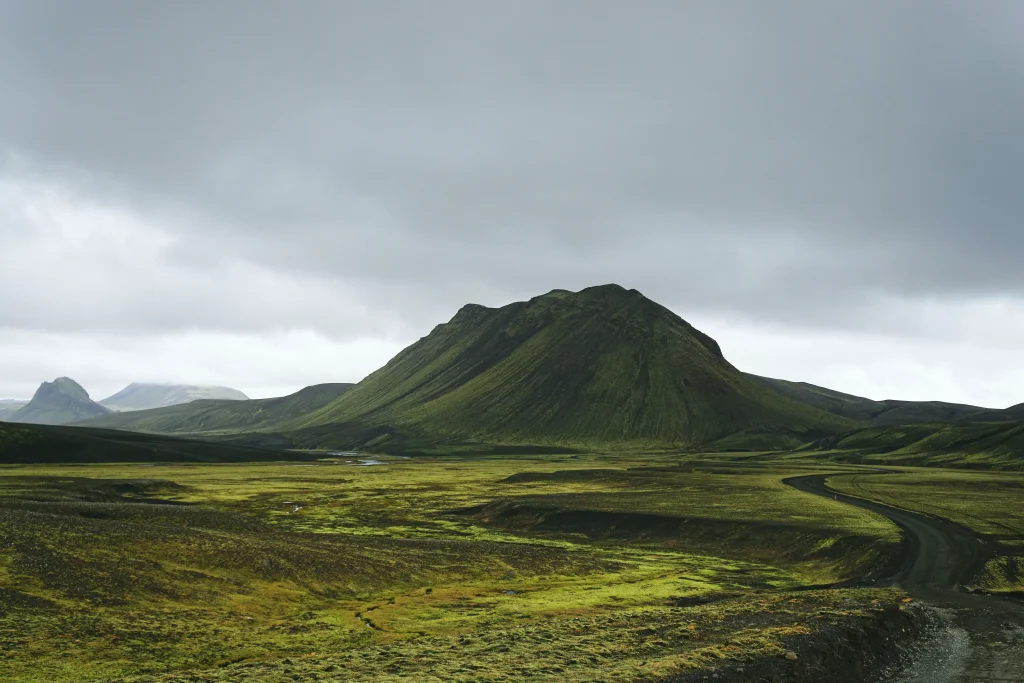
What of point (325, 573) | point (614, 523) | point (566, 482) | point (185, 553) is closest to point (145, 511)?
point (185, 553)

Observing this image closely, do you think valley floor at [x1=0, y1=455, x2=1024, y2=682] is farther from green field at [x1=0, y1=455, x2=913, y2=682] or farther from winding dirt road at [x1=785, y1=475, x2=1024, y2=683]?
winding dirt road at [x1=785, y1=475, x2=1024, y2=683]

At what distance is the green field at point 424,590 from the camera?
30.3 meters

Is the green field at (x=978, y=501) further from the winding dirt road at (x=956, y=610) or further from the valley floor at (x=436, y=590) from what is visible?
the valley floor at (x=436, y=590)

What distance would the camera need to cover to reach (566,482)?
149 metres

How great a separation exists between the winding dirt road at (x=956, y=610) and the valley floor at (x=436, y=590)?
279 cm

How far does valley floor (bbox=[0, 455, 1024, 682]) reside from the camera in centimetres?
3025

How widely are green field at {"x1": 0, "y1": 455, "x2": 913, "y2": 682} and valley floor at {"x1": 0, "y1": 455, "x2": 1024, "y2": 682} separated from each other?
0.63ft

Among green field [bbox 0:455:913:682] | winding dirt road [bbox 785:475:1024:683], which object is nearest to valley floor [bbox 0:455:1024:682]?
green field [bbox 0:455:913:682]

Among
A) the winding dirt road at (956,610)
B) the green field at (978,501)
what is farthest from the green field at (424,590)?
the green field at (978,501)

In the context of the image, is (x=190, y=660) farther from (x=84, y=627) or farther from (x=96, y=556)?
(x=96, y=556)

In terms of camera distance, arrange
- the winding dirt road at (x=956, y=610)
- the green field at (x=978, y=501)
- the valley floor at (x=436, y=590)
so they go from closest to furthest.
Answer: the valley floor at (x=436, y=590), the winding dirt road at (x=956, y=610), the green field at (x=978, y=501)

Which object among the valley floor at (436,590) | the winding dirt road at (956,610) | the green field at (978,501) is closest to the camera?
the valley floor at (436,590)

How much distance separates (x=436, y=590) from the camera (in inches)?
1989

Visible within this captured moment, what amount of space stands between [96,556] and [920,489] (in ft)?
417
